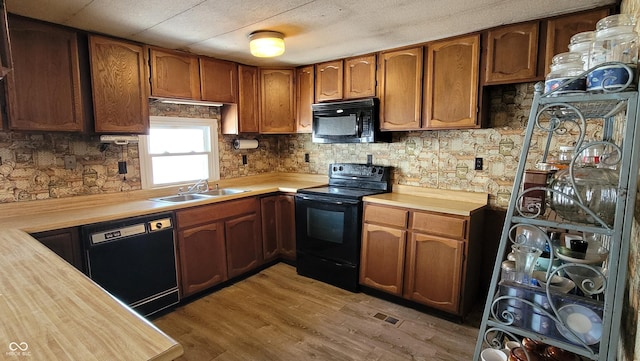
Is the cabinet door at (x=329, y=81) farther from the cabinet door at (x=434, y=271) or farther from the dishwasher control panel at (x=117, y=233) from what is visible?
the dishwasher control panel at (x=117, y=233)

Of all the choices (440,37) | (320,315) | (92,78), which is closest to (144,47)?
(92,78)

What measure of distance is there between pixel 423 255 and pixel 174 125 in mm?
2692

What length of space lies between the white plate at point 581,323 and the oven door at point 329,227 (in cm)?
192

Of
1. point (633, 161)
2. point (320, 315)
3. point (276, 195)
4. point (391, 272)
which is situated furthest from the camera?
point (276, 195)

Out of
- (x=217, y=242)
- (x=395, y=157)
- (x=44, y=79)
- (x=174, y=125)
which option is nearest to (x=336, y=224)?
(x=395, y=157)

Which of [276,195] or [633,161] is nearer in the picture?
[633,161]

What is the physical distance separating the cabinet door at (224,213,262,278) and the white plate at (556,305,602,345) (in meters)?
2.66

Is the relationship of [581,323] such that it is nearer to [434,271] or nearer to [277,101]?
[434,271]

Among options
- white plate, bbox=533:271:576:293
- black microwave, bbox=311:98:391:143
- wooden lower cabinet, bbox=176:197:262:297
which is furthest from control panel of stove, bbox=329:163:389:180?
white plate, bbox=533:271:576:293

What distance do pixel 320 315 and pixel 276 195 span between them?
4.73 ft

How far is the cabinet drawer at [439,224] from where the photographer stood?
2488 millimetres

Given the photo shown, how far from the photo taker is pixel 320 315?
8.73 ft

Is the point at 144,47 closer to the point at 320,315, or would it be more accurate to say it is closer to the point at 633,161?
the point at 320,315

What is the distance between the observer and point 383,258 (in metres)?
2.90
